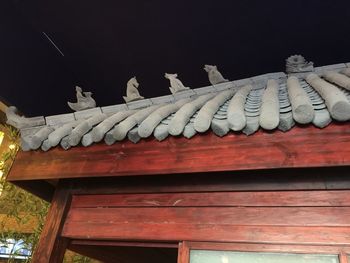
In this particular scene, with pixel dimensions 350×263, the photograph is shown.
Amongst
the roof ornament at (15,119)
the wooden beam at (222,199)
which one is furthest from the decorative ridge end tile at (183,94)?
the roof ornament at (15,119)

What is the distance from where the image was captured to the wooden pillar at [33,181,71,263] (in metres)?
1.94

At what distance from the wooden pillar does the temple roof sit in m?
0.34

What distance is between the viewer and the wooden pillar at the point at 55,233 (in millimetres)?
1938

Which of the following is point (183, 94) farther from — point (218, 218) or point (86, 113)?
point (218, 218)

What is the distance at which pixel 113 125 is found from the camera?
2.00 metres

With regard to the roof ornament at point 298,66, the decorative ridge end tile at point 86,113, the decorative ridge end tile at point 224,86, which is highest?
the roof ornament at point 298,66

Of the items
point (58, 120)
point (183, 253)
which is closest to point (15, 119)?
point (58, 120)

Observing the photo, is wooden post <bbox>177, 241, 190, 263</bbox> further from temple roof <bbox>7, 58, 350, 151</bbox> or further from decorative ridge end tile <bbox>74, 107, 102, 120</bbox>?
decorative ridge end tile <bbox>74, 107, 102, 120</bbox>

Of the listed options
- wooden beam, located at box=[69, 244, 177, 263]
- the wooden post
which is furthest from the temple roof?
wooden beam, located at box=[69, 244, 177, 263]

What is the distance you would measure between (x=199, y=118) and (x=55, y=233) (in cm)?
116

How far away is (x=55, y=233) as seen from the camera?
198 cm

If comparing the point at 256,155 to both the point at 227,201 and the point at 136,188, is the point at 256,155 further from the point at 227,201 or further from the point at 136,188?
the point at 136,188

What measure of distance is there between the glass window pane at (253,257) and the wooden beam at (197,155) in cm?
40

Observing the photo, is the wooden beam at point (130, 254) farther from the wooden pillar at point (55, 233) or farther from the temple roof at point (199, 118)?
the temple roof at point (199, 118)
